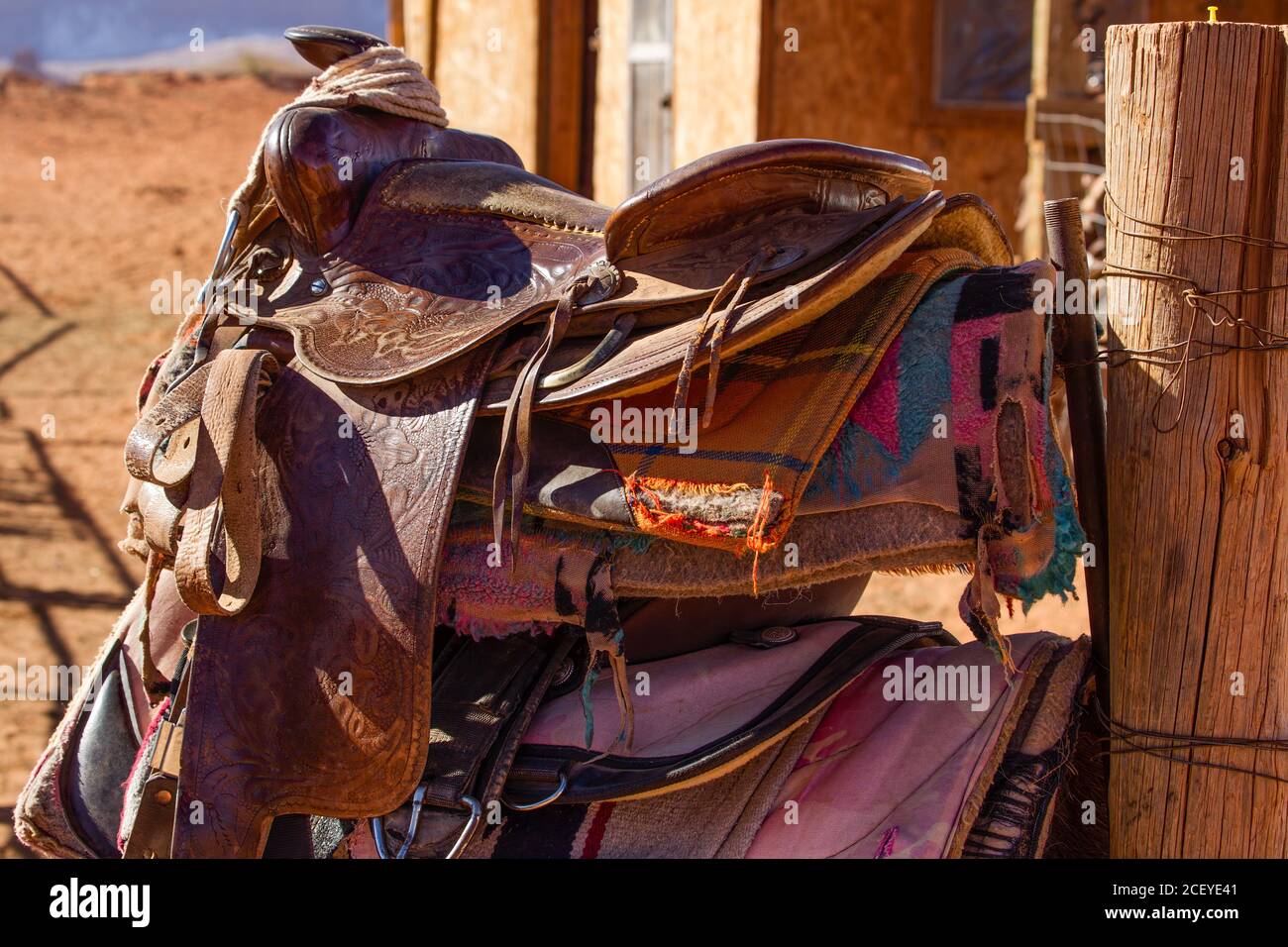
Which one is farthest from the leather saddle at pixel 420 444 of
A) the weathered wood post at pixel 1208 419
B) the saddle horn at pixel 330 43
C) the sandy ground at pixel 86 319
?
the sandy ground at pixel 86 319

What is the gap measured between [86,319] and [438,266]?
26.5 ft

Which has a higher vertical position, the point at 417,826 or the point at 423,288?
the point at 423,288

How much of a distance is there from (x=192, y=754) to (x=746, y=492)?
0.84 metres

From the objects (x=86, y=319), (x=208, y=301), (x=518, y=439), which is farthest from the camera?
(x=86, y=319)

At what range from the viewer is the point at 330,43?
221 cm

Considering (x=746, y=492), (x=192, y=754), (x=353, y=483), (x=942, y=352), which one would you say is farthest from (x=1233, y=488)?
(x=192, y=754)

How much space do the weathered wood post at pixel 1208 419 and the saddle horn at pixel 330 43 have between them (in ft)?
4.23

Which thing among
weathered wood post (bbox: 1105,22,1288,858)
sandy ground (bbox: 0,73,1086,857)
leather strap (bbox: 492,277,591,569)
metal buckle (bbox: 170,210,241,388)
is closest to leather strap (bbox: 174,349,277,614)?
metal buckle (bbox: 170,210,241,388)

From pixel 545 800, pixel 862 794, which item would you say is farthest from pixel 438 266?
pixel 862 794

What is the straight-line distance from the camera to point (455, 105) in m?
7.45

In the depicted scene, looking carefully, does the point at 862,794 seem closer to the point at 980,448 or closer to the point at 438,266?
the point at 980,448

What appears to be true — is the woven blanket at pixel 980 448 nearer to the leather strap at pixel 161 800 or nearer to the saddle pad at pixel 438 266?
the saddle pad at pixel 438 266

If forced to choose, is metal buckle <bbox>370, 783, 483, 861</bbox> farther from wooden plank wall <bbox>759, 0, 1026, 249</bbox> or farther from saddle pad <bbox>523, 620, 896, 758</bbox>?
wooden plank wall <bbox>759, 0, 1026, 249</bbox>

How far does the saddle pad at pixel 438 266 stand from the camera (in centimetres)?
175
